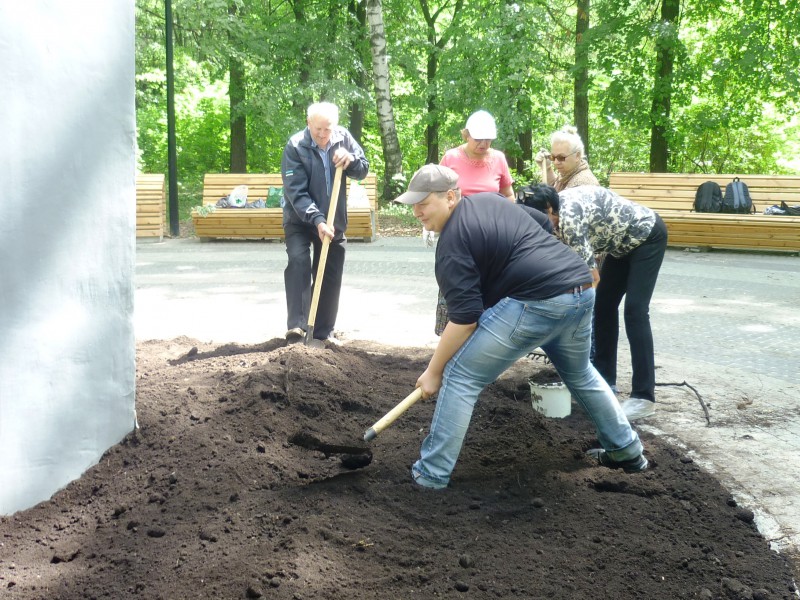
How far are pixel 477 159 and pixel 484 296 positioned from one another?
2.90m

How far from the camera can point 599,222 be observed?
4863 mm

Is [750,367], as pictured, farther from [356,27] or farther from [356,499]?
[356,27]

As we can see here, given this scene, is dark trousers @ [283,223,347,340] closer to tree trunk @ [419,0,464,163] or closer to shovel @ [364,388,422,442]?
shovel @ [364,388,422,442]

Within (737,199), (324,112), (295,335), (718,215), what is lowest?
(295,335)

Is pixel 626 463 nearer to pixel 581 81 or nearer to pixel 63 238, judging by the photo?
pixel 63 238

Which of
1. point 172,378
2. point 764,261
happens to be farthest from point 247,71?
point 172,378

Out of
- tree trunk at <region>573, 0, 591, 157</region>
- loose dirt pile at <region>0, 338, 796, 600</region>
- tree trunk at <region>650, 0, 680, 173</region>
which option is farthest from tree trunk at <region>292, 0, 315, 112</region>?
loose dirt pile at <region>0, 338, 796, 600</region>

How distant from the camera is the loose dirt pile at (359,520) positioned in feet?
10.9

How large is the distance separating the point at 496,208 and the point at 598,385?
103cm

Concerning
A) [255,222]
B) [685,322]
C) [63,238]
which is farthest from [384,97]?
[63,238]

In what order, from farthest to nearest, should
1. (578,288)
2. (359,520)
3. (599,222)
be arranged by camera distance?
(599,222)
(578,288)
(359,520)

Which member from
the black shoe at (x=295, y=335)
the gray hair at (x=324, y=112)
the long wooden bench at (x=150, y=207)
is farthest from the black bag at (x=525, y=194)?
the long wooden bench at (x=150, y=207)

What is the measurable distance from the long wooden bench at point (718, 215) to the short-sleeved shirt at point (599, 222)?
8.56 metres

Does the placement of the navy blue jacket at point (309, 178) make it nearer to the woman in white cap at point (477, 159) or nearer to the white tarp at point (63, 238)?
the woman in white cap at point (477, 159)
